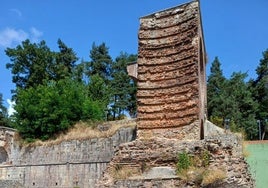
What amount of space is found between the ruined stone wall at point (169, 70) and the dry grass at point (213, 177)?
2.47 m

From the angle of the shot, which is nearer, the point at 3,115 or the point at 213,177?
the point at 213,177

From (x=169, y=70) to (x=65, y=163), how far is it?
7801 mm

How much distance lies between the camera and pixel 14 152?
845 inches

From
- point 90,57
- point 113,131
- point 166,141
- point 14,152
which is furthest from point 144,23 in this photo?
point 90,57

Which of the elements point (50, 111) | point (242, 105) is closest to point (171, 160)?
point (50, 111)

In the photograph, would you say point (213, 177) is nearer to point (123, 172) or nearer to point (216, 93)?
point (123, 172)

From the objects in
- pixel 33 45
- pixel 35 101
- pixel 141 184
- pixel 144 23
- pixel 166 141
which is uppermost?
pixel 33 45

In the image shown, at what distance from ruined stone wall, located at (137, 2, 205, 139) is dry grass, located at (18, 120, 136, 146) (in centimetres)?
662

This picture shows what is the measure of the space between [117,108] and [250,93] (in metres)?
10.4

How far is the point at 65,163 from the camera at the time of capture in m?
18.2

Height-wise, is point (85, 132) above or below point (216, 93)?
below

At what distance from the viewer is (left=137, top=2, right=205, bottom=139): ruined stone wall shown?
12258 millimetres

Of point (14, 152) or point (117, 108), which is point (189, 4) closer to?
point (14, 152)

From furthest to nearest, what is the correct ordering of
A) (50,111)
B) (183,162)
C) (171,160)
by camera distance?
1. (50,111)
2. (171,160)
3. (183,162)
